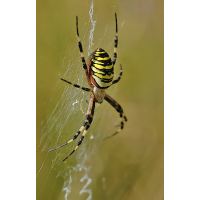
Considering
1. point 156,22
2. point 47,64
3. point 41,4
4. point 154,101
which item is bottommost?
point 154,101

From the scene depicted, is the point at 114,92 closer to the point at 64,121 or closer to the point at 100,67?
the point at 64,121

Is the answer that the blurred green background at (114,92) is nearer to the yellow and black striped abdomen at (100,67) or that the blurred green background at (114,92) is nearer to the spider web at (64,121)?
the spider web at (64,121)

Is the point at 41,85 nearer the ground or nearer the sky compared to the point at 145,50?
nearer the ground

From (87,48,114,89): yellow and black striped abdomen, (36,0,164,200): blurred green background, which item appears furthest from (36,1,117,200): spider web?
(87,48,114,89): yellow and black striped abdomen

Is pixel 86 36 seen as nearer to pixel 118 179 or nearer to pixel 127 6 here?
pixel 127 6

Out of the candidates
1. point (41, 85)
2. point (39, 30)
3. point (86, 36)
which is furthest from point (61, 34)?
point (41, 85)

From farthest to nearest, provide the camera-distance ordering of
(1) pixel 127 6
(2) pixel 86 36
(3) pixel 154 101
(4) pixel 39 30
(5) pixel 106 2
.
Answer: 1. (3) pixel 154 101
2. (1) pixel 127 6
3. (5) pixel 106 2
4. (4) pixel 39 30
5. (2) pixel 86 36

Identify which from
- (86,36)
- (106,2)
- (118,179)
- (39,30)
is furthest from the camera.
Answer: (118,179)

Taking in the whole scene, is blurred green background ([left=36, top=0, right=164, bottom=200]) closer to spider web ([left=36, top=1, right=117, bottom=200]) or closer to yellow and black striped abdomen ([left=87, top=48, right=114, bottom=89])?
spider web ([left=36, top=1, right=117, bottom=200])
